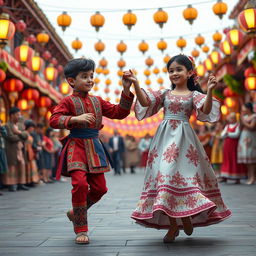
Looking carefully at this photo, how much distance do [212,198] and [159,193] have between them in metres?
0.47

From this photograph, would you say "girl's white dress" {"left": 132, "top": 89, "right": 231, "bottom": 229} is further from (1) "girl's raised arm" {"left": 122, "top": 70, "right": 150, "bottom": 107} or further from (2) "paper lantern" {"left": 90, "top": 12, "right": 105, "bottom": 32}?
(2) "paper lantern" {"left": 90, "top": 12, "right": 105, "bottom": 32}

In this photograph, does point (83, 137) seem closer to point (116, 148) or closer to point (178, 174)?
point (178, 174)

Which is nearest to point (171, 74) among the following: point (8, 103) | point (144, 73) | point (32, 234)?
point (32, 234)

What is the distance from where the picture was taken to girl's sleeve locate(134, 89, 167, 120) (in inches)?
168

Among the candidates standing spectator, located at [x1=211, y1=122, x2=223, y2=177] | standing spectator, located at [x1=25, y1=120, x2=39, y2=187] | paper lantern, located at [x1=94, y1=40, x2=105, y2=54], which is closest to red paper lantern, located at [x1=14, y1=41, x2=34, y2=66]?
paper lantern, located at [x1=94, y1=40, x2=105, y2=54]

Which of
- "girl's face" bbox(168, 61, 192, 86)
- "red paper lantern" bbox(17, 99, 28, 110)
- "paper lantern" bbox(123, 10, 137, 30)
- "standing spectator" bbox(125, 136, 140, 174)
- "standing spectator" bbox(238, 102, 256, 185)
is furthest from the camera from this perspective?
"standing spectator" bbox(125, 136, 140, 174)

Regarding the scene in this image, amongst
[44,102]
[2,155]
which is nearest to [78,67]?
[2,155]

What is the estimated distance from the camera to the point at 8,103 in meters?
16.9

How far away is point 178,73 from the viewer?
13.9 ft

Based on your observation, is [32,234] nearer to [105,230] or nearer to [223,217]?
[105,230]

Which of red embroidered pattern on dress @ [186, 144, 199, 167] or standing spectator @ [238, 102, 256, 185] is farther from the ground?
red embroidered pattern on dress @ [186, 144, 199, 167]

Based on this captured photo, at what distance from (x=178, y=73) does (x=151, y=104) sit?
334 mm

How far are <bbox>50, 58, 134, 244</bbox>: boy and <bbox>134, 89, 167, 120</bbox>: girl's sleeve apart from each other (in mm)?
104

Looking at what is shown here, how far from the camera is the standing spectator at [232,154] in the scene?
37.6 feet
